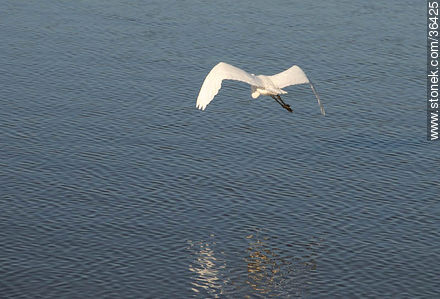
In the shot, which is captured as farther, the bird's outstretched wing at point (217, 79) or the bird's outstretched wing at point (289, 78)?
the bird's outstretched wing at point (289, 78)

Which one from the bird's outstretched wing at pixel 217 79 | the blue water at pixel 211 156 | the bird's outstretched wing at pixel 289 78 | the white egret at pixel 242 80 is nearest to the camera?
the bird's outstretched wing at pixel 217 79

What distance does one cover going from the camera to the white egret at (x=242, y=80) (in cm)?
6391

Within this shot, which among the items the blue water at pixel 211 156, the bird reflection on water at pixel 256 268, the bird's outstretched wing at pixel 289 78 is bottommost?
the bird reflection on water at pixel 256 268

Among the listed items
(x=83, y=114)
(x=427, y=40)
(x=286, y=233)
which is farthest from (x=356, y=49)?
(x=286, y=233)

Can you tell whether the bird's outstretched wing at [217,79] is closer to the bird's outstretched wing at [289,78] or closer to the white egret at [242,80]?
the white egret at [242,80]

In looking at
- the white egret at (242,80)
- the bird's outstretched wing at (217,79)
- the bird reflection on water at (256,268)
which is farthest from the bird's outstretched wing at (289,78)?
the bird reflection on water at (256,268)

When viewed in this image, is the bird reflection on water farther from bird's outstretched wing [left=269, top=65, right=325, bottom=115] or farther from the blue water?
bird's outstretched wing [left=269, top=65, right=325, bottom=115]

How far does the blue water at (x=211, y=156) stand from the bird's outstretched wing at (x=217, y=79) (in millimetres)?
15662

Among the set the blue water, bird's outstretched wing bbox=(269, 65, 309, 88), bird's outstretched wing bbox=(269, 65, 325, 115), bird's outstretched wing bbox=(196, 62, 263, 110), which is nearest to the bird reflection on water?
the blue water

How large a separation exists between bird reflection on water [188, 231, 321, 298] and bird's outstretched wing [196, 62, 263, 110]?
1524 centimetres

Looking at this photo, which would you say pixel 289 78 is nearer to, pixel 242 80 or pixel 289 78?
pixel 289 78

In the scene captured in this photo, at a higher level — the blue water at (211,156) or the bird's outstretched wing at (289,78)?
Answer: the bird's outstretched wing at (289,78)

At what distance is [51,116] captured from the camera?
101688 millimetres

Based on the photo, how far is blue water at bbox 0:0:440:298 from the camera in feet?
249
